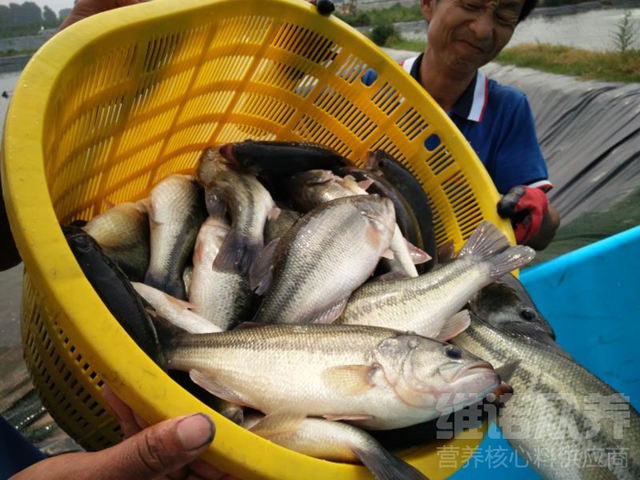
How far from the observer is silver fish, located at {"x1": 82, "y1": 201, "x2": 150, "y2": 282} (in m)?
1.93

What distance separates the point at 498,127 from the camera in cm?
311

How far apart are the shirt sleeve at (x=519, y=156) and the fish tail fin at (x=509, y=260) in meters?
1.00

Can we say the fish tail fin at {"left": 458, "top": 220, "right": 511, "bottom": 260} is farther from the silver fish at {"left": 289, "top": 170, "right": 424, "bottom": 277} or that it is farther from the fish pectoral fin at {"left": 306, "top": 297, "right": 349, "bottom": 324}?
the fish pectoral fin at {"left": 306, "top": 297, "right": 349, "bottom": 324}

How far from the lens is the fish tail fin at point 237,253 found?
195 centimetres

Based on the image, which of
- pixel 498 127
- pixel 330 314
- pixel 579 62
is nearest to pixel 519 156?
pixel 498 127

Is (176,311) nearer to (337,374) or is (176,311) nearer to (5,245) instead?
(337,374)

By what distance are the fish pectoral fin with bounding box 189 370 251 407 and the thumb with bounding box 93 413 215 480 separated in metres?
0.33

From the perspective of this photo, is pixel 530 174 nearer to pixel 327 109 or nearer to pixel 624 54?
pixel 327 109

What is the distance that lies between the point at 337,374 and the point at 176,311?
60 centimetres

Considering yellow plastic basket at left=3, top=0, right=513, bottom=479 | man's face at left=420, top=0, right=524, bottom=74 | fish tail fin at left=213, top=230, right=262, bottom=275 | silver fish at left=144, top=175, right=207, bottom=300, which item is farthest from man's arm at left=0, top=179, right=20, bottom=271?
man's face at left=420, top=0, right=524, bottom=74

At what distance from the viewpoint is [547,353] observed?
1.86m

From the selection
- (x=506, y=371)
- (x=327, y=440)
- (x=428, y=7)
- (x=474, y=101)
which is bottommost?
(x=506, y=371)

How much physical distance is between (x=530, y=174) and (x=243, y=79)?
160cm

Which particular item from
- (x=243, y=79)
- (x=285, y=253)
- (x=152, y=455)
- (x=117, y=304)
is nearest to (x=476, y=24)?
(x=243, y=79)
